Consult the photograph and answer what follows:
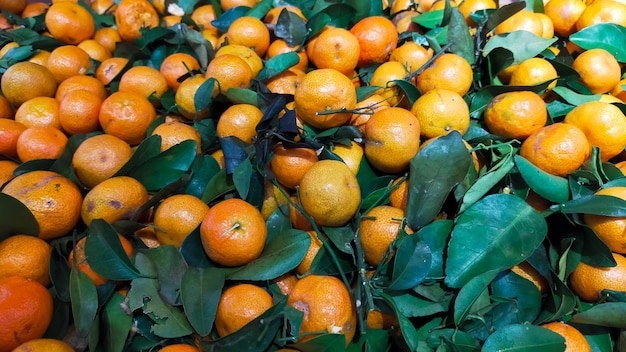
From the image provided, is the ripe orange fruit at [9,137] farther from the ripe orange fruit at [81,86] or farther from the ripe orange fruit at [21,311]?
the ripe orange fruit at [21,311]

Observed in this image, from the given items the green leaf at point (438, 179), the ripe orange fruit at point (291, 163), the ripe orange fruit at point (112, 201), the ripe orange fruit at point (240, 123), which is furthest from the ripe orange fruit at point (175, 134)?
the green leaf at point (438, 179)

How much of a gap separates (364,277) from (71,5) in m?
1.98

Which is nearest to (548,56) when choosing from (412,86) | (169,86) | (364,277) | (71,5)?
(412,86)

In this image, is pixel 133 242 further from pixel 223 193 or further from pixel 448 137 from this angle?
pixel 448 137

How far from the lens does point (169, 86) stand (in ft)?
5.39

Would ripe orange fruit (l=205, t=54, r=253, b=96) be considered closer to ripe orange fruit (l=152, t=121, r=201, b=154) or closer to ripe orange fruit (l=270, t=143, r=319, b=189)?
ripe orange fruit (l=152, t=121, r=201, b=154)

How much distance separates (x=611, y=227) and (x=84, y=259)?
4.48ft

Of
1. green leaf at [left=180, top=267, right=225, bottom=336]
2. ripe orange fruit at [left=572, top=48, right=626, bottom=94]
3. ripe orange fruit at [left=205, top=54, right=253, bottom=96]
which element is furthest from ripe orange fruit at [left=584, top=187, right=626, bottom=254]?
ripe orange fruit at [left=205, top=54, right=253, bottom=96]

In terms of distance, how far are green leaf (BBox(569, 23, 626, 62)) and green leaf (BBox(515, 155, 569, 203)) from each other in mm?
774

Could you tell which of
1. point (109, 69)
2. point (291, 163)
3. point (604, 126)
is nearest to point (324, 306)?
point (291, 163)

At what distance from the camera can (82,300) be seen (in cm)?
96

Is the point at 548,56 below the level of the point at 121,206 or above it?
above

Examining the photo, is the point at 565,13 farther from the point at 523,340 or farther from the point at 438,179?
the point at 523,340

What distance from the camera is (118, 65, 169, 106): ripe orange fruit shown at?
156cm
